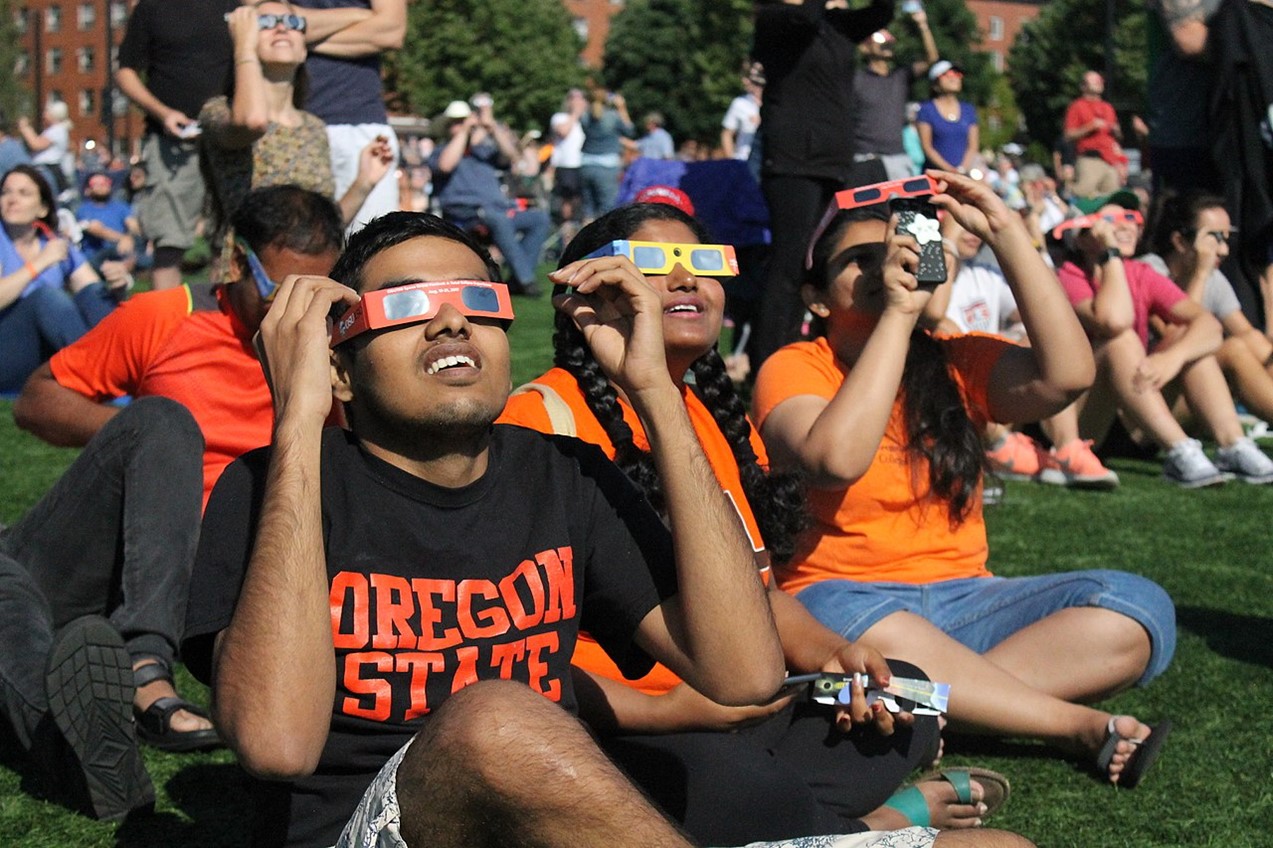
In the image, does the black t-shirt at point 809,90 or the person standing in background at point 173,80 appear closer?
the person standing in background at point 173,80

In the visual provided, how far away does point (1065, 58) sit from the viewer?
72.9m

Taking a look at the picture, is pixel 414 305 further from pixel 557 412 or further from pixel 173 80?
pixel 173 80

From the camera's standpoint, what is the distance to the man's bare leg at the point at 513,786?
2.09 m

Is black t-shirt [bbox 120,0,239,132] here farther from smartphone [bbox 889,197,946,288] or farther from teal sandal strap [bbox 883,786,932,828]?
teal sandal strap [bbox 883,786,932,828]

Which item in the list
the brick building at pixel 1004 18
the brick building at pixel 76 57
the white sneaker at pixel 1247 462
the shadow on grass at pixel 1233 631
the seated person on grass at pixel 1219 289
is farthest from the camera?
the brick building at pixel 1004 18

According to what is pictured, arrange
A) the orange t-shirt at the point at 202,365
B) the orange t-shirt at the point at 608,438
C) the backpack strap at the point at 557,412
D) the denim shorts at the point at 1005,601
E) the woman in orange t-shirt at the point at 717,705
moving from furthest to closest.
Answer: the orange t-shirt at the point at 202,365 → the denim shorts at the point at 1005,601 → the backpack strap at the point at 557,412 → the orange t-shirt at the point at 608,438 → the woman in orange t-shirt at the point at 717,705

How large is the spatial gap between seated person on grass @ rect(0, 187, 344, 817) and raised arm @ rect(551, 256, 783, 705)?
4.59 ft

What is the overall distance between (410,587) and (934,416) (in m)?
2.05

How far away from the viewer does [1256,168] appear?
7684mm

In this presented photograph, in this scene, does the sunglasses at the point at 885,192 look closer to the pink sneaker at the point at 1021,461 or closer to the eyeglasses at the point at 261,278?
the eyeglasses at the point at 261,278

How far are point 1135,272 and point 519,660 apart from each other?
20.9ft

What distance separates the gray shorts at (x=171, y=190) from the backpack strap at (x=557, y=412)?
14.4 ft

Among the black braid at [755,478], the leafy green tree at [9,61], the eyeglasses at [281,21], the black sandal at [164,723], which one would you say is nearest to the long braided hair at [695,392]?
the black braid at [755,478]

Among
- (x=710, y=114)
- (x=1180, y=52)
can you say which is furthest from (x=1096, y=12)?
(x=1180, y=52)
